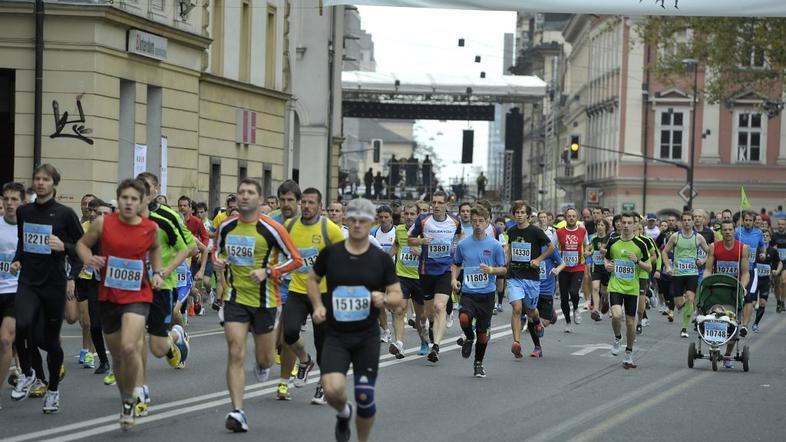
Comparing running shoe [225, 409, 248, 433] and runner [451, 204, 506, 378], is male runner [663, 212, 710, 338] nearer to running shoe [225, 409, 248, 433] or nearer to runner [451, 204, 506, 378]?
runner [451, 204, 506, 378]

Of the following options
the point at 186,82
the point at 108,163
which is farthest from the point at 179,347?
the point at 186,82

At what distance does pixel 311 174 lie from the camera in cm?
5059

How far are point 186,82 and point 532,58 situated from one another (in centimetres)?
11235

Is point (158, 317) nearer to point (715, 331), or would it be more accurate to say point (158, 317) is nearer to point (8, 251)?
point (8, 251)

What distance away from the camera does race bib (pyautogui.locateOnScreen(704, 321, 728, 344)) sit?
16625mm

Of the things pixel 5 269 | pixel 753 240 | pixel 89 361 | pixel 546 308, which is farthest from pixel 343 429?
pixel 753 240

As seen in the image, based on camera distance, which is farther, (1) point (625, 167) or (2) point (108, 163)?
(1) point (625, 167)

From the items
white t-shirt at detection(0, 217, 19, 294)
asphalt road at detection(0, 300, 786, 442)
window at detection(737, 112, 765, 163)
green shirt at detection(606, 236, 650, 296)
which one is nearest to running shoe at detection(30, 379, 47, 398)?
asphalt road at detection(0, 300, 786, 442)

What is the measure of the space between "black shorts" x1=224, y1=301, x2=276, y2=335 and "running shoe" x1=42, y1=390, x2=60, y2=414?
1534mm

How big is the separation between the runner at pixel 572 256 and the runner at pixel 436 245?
18.9ft

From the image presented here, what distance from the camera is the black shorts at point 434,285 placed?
17.5m

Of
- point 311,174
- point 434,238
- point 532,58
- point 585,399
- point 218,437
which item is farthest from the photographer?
point 532,58

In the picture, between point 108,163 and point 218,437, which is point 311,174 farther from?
point 218,437

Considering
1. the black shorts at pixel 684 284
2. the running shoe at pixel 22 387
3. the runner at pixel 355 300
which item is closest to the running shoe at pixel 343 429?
the runner at pixel 355 300
